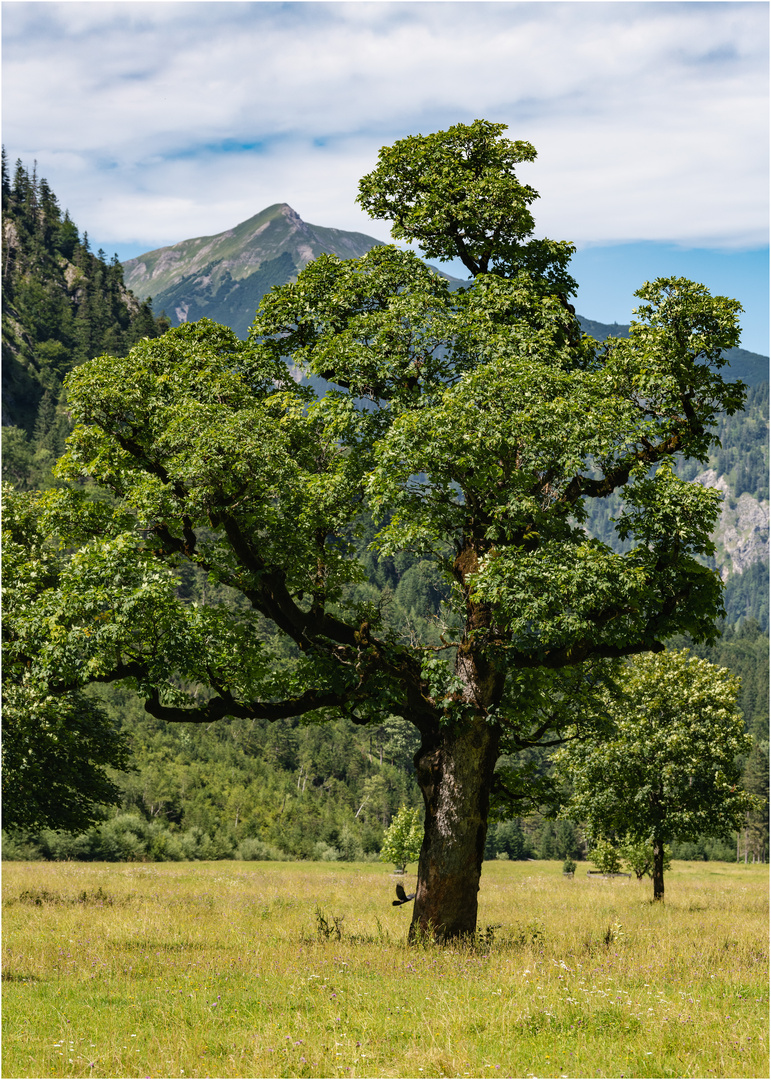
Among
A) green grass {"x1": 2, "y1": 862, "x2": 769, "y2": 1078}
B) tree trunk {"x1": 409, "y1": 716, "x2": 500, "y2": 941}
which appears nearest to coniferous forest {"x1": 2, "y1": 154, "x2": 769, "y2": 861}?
green grass {"x1": 2, "y1": 862, "x2": 769, "y2": 1078}

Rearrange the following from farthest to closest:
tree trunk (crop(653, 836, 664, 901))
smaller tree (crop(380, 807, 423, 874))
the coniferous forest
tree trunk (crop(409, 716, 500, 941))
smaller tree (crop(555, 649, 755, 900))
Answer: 1. the coniferous forest
2. smaller tree (crop(380, 807, 423, 874))
3. tree trunk (crop(653, 836, 664, 901))
4. smaller tree (crop(555, 649, 755, 900))
5. tree trunk (crop(409, 716, 500, 941))

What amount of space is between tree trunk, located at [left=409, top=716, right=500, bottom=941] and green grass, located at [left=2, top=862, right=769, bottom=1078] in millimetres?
778

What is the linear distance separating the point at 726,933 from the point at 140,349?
17.8 meters

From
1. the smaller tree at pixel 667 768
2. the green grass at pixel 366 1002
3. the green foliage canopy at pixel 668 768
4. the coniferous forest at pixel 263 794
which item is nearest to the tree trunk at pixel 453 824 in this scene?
the green grass at pixel 366 1002

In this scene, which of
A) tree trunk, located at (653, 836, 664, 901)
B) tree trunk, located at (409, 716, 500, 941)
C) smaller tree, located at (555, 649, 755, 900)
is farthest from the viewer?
tree trunk, located at (653, 836, 664, 901)

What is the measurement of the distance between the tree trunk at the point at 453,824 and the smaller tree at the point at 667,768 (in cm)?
1603

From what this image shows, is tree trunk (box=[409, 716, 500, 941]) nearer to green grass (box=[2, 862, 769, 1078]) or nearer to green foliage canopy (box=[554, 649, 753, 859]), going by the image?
green grass (box=[2, 862, 769, 1078])

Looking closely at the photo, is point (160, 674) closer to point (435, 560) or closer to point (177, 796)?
point (435, 560)

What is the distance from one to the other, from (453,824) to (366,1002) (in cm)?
514

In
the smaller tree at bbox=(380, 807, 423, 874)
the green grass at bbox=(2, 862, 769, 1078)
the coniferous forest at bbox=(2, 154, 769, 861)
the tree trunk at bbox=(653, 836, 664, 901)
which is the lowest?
the coniferous forest at bbox=(2, 154, 769, 861)

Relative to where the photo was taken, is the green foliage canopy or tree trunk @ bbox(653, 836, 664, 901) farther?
tree trunk @ bbox(653, 836, 664, 901)

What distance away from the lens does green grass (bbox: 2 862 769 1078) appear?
7.69m

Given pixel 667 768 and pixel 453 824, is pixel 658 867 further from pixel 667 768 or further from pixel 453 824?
pixel 453 824

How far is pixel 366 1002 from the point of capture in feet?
30.9
